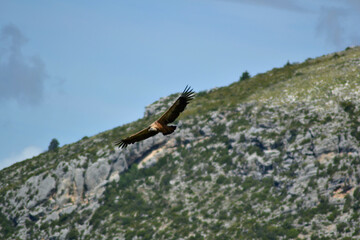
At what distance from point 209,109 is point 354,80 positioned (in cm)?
2640

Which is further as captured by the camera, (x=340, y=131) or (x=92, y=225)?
(x=92, y=225)

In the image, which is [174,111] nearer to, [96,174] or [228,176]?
[228,176]

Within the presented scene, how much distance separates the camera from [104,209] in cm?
10388

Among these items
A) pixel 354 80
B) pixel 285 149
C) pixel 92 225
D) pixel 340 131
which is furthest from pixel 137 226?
pixel 354 80

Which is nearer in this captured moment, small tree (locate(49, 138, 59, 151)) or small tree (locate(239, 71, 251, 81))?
small tree (locate(239, 71, 251, 81))

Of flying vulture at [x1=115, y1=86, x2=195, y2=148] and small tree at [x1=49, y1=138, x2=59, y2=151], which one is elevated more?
small tree at [x1=49, y1=138, x2=59, y2=151]

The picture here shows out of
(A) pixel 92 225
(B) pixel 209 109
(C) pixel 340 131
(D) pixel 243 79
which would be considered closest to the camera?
(C) pixel 340 131

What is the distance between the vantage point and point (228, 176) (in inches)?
3903

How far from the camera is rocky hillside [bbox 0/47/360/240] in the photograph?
8794 cm

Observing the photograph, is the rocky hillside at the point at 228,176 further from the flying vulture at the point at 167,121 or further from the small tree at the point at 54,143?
the flying vulture at the point at 167,121

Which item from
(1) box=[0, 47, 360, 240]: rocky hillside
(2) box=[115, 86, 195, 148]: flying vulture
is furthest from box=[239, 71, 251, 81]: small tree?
(2) box=[115, 86, 195, 148]: flying vulture

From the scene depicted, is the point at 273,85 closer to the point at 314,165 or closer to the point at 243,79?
the point at 243,79

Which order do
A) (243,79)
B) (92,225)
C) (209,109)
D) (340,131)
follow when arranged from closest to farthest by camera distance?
1. (340,131)
2. (92,225)
3. (209,109)
4. (243,79)

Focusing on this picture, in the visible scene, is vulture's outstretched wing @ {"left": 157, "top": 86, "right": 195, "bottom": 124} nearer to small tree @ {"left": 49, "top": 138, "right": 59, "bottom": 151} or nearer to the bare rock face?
the bare rock face
